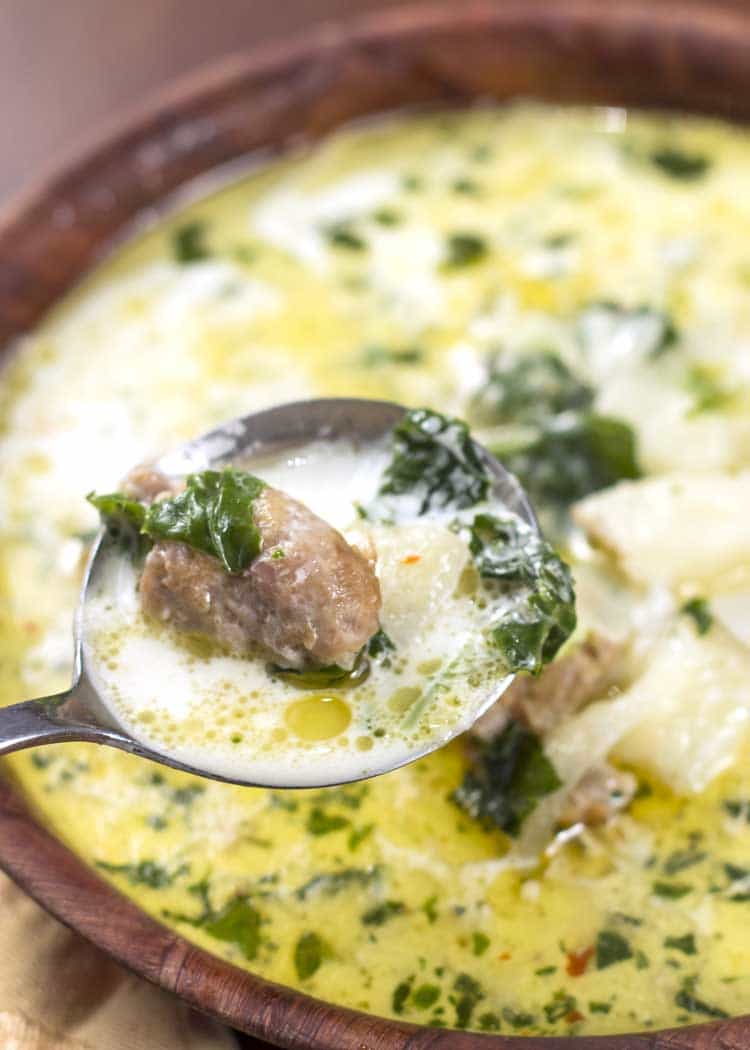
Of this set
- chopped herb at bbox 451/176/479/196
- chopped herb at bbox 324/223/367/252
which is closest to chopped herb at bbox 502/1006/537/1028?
chopped herb at bbox 324/223/367/252

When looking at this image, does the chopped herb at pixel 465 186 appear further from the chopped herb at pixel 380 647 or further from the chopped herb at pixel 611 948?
the chopped herb at pixel 611 948

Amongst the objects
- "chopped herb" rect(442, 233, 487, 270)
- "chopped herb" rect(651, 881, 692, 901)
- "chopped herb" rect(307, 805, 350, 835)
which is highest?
"chopped herb" rect(442, 233, 487, 270)

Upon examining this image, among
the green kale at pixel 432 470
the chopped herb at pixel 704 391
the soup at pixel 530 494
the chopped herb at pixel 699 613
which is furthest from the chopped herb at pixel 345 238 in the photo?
the chopped herb at pixel 699 613

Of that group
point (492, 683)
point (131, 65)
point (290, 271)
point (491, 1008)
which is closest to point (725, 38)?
point (290, 271)

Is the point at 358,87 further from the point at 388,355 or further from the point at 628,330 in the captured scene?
the point at 628,330

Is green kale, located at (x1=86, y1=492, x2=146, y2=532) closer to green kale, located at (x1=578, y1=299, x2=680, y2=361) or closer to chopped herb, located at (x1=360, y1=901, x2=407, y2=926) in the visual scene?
chopped herb, located at (x1=360, y1=901, x2=407, y2=926)

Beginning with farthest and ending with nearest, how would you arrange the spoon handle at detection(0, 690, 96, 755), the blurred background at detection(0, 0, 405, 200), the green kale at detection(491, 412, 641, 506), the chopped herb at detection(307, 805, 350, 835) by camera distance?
the blurred background at detection(0, 0, 405, 200)
the green kale at detection(491, 412, 641, 506)
the chopped herb at detection(307, 805, 350, 835)
the spoon handle at detection(0, 690, 96, 755)

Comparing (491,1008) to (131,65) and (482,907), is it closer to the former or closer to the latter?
(482,907)
